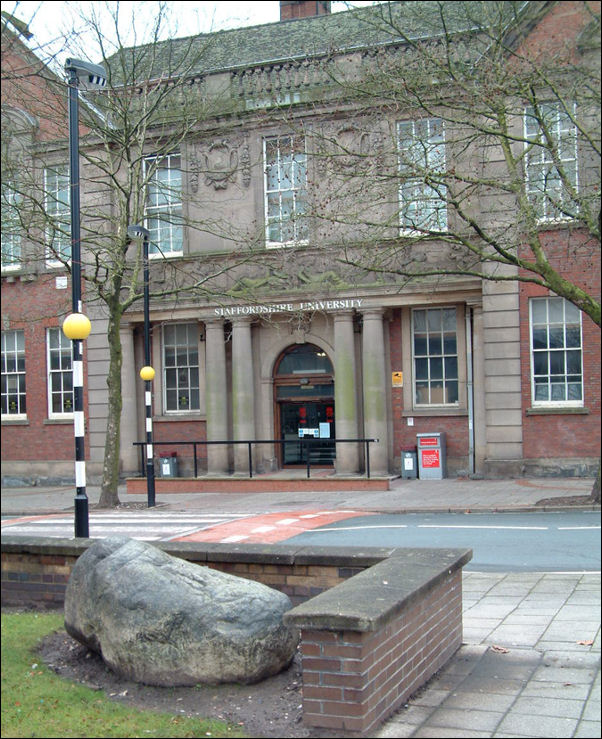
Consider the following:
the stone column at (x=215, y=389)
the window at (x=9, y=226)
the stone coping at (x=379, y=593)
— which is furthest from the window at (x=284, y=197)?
the stone coping at (x=379, y=593)

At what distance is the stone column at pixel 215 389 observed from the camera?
23922mm

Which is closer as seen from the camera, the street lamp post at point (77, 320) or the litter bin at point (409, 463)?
the street lamp post at point (77, 320)

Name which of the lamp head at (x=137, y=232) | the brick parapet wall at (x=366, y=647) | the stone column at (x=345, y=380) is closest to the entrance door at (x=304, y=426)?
the stone column at (x=345, y=380)

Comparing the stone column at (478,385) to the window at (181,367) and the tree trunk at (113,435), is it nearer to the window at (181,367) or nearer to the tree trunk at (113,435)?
the window at (181,367)

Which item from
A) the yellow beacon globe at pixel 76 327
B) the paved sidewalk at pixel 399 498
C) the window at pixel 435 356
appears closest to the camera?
the yellow beacon globe at pixel 76 327

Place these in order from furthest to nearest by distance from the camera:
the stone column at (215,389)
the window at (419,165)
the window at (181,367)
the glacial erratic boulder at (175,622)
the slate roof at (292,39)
A: the window at (181,367), the stone column at (215,389), the window at (419,165), the slate roof at (292,39), the glacial erratic boulder at (175,622)

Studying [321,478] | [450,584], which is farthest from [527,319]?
[450,584]

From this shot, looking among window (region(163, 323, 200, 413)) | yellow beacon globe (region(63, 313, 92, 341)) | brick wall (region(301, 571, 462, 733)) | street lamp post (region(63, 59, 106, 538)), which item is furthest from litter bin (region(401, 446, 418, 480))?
brick wall (region(301, 571, 462, 733))

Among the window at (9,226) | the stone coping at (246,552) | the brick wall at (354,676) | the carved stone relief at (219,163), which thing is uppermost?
the carved stone relief at (219,163)

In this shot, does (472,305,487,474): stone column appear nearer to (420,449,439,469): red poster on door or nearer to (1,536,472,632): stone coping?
(420,449,439,469): red poster on door

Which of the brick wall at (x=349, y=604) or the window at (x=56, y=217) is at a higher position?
the window at (x=56, y=217)

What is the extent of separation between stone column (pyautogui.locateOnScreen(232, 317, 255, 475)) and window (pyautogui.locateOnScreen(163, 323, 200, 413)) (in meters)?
1.77

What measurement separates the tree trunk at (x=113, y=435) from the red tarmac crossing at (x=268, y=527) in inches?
153

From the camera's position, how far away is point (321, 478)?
67.8 ft
